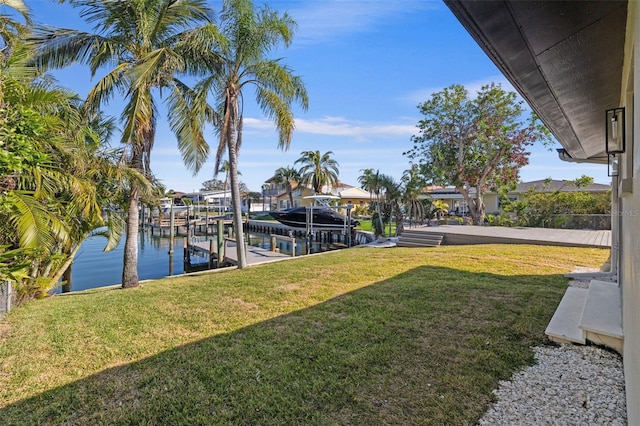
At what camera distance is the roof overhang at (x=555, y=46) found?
1.86 meters

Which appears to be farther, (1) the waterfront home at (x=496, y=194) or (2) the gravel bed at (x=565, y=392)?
(1) the waterfront home at (x=496, y=194)

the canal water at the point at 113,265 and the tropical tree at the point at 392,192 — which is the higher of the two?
the tropical tree at the point at 392,192

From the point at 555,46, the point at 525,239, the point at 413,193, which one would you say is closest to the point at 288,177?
the point at 413,193

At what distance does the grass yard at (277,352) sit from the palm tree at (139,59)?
3.71 meters

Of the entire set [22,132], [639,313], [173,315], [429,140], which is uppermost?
[429,140]

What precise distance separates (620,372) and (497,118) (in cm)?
1898

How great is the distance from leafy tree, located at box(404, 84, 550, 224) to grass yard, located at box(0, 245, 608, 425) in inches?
543

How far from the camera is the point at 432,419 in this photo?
257cm

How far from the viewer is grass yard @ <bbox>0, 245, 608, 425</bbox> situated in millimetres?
2791

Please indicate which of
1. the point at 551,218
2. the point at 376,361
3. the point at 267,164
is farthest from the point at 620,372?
the point at 267,164

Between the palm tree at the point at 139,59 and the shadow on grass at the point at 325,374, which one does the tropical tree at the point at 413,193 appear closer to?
the palm tree at the point at 139,59

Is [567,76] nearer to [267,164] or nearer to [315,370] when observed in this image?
[315,370]

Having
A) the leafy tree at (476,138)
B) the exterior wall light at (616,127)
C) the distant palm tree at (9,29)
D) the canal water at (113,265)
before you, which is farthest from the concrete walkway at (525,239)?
the distant palm tree at (9,29)

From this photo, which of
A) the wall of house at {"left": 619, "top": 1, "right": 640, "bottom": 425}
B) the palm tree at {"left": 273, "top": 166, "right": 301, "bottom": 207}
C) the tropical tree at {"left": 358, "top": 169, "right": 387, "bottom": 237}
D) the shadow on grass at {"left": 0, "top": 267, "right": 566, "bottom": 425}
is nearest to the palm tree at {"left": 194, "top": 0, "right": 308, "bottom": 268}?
the shadow on grass at {"left": 0, "top": 267, "right": 566, "bottom": 425}
